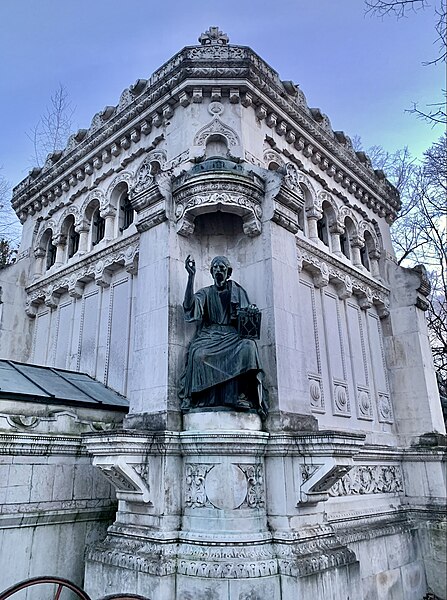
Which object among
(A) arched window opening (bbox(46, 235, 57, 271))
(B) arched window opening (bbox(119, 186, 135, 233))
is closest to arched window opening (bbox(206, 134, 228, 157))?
(B) arched window opening (bbox(119, 186, 135, 233))

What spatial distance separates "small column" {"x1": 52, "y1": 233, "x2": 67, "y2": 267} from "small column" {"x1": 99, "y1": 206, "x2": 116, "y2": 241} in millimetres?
2495

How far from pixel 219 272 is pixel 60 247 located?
811 centimetres

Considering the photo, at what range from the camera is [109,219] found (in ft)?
40.9

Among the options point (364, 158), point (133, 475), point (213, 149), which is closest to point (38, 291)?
point (213, 149)

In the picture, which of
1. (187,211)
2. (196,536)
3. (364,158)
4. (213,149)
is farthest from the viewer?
(364,158)

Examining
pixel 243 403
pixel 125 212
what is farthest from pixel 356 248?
pixel 243 403

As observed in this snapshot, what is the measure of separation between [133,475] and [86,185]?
9.21 m

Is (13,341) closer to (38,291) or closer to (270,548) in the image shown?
(38,291)

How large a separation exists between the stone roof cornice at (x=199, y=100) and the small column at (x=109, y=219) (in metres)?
1.54

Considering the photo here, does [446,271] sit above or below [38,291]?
above

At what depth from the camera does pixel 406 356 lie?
536 inches

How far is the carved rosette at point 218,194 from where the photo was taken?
8.47 m

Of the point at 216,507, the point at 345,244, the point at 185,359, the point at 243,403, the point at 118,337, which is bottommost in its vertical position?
the point at 216,507

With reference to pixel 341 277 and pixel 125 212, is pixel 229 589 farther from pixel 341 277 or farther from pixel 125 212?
pixel 125 212
